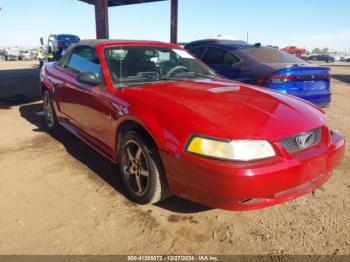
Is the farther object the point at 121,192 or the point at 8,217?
the point at 121,192

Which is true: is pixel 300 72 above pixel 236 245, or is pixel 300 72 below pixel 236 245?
above

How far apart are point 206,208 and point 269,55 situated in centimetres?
386

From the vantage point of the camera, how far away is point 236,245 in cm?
242

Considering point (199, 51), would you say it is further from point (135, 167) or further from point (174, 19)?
point (174, 19)

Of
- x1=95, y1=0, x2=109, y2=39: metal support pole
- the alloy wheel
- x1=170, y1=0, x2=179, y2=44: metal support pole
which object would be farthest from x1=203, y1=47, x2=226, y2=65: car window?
x1=170, y1=0, x2=179, y2=44: metal support pole

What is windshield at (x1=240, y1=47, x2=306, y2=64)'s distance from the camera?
18.5ft

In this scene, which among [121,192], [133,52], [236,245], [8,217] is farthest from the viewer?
[133,52]

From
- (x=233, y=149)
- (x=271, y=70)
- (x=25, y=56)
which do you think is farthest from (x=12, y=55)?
(x=233, y=149)

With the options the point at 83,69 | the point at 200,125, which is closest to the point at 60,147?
the point at 83,69

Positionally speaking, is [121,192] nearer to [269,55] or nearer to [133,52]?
[133,52]

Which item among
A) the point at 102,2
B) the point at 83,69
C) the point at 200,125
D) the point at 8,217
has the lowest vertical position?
the point at 8,217

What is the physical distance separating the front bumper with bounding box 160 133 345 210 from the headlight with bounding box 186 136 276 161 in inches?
1.7

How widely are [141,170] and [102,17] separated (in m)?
16.1

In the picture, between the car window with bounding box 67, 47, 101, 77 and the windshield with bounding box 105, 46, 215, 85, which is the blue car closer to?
the windshield with bounding box 105, 46, 215, 85
